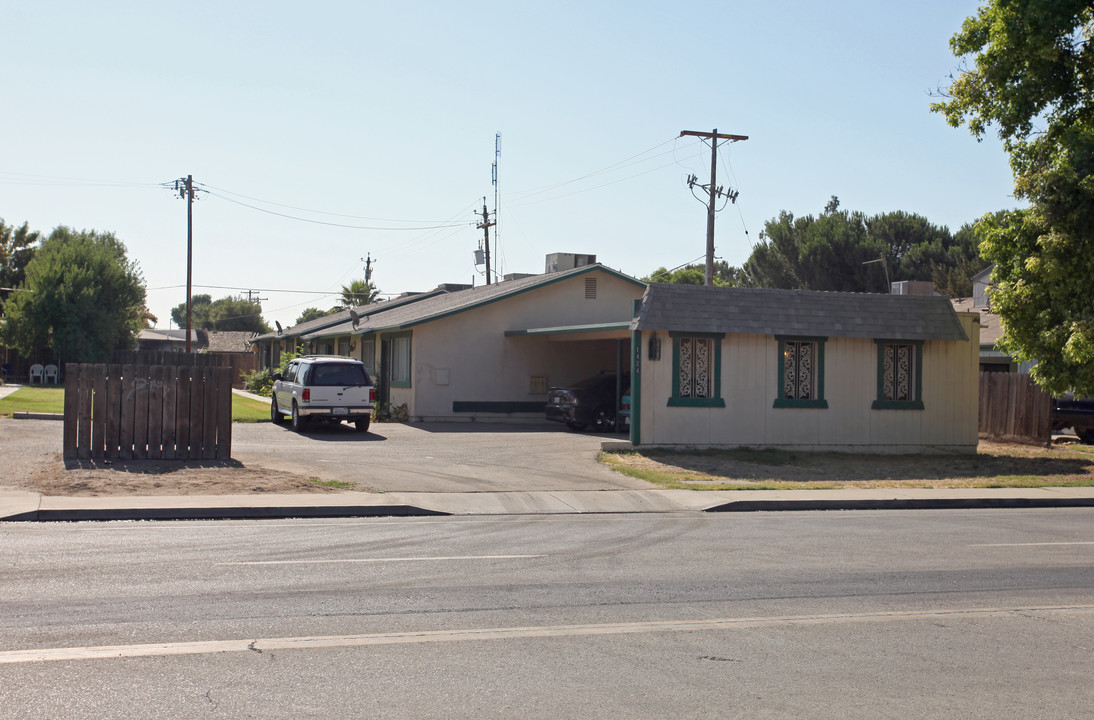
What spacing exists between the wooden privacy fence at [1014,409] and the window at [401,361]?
16502mm

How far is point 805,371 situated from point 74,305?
43.0 meters

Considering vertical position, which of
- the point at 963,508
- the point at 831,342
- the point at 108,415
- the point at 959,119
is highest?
the point at 959,119

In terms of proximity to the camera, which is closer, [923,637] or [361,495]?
[923,637]

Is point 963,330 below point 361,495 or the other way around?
the other way around

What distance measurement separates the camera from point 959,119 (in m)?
22.1

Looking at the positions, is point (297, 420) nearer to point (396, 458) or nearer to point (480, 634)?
point (396, 458)

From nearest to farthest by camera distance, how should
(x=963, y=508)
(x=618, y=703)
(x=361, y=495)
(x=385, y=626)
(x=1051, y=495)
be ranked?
(x=618, y=703) < (x=385, y=626) < (x=361, y=495) < (x=963, y=508) < (x=1051, y=495)

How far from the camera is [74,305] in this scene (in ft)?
173

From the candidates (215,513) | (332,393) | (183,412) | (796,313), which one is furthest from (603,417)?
(215,513)

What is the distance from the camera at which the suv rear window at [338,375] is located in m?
25.0

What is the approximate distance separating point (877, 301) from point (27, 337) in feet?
148

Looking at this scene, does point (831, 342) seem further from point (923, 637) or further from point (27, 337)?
point (27, 337)

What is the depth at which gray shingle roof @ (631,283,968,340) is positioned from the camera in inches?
845

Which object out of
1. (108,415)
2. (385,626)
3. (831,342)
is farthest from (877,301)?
(385,626)
